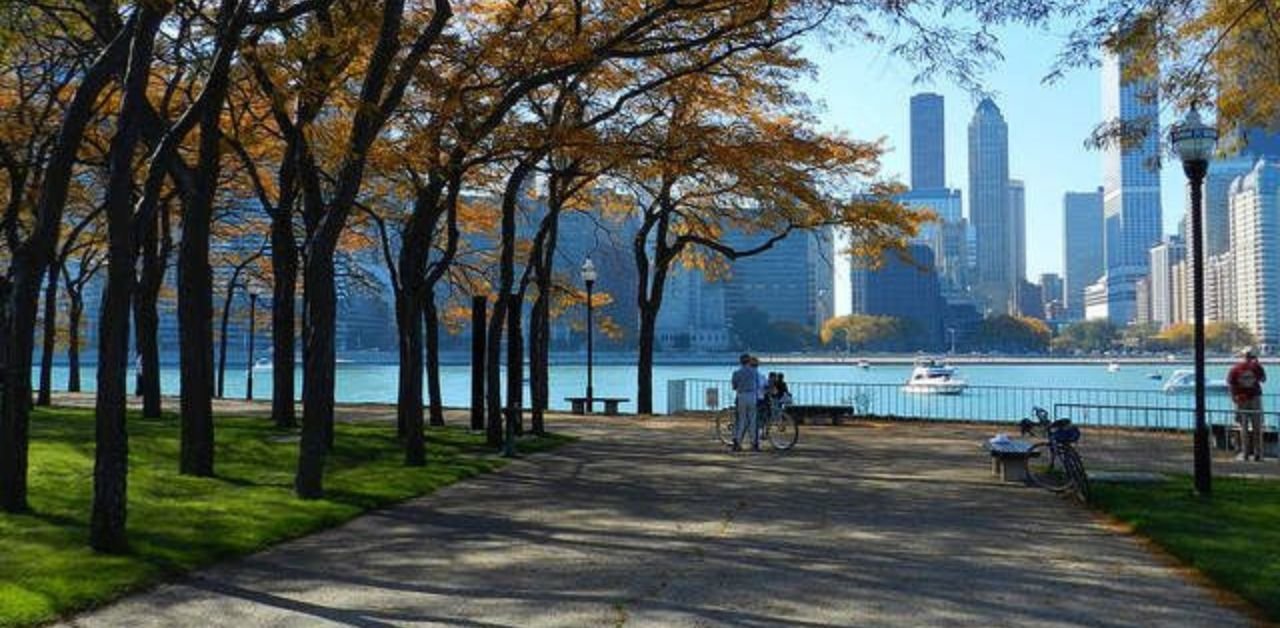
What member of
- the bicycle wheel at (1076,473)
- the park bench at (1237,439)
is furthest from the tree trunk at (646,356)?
the bicycle wheel at (1076,473)

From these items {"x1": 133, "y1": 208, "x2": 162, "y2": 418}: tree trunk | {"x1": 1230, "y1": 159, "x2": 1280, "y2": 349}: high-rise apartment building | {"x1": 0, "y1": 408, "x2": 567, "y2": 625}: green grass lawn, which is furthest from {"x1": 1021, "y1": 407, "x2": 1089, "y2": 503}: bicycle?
{"x1": 1230, "y1": 159, "x2": 1280, "y2": 349}: high-rise apartment building

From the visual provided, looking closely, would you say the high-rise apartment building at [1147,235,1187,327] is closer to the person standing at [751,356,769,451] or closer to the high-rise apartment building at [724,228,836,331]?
the high-rise apartment building at [724,228,836,331]

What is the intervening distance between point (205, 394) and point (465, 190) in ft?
43.2

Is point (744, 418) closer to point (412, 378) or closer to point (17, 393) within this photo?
point (412, 378)

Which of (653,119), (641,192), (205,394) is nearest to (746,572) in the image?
(205,394)

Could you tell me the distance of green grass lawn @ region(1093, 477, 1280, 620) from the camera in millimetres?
8333

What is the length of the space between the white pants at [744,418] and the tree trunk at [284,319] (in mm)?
8286

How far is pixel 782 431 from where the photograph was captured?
802 inches

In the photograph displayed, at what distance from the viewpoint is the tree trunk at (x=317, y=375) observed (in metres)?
12.5

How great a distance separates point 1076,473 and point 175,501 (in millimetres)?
9780

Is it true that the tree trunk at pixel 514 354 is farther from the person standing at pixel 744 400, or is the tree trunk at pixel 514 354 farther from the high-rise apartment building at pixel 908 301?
the high-rise apartment building at pixel 908 301

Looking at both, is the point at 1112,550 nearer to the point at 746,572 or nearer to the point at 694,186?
the point at 746,572

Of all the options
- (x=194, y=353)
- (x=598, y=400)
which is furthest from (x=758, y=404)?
(x=598, y=400)

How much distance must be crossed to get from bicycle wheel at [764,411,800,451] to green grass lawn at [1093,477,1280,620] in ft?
22.6
